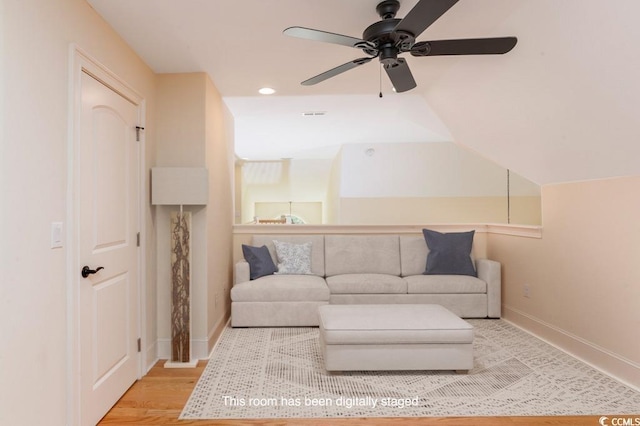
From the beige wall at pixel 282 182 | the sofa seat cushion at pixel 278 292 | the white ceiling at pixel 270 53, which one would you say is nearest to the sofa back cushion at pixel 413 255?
the sofa seat cushion at pixel 278 292

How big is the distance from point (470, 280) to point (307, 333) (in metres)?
1.91

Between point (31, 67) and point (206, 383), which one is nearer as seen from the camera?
point (31, 67)

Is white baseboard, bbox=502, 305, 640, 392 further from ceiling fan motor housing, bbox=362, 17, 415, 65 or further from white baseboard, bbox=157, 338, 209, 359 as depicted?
white baseboard, bbox=157, 338, 209, 359

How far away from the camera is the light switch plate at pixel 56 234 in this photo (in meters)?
1.75

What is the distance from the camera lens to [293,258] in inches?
169

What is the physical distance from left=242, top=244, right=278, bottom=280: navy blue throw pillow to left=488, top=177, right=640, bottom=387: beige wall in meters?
2.75

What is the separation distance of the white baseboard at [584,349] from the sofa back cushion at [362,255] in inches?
55.6

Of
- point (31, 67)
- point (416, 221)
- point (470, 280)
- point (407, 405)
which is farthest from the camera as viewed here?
point (416, 221)

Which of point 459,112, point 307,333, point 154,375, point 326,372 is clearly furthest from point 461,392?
point 459,112

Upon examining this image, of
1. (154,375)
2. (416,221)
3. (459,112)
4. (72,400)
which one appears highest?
(459,112)

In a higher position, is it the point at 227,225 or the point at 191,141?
the point at 191,141

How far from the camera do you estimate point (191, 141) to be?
3078 mm

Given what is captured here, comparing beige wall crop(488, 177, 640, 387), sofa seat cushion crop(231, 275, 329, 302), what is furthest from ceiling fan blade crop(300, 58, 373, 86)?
sofa seat cushion crop(231, 275, 329, 302)

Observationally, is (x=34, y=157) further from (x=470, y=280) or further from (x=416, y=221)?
(x=416, y=221)
